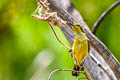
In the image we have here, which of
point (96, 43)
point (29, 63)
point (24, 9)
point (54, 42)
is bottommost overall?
point (29, 63)

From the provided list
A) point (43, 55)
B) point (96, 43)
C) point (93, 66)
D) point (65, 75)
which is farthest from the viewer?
point (43, 55)

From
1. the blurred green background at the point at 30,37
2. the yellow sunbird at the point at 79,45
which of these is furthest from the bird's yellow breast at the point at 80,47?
the blurred green background at the point at 30,37

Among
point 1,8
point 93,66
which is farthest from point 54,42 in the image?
point 93,66

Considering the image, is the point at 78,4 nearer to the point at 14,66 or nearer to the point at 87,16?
the point at 87,16

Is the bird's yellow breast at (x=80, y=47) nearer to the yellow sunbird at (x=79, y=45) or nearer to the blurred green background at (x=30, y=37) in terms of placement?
the yellow sunbird at (x=79, y=45)

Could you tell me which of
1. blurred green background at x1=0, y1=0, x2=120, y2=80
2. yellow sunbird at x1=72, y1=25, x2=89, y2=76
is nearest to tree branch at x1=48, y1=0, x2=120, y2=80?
yellow sunbird at x1=72, y1=25, x2=89, y2=76

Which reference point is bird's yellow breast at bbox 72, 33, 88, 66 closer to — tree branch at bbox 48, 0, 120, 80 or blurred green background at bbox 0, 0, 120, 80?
tree branch at bbox 48, 0, 120, 80

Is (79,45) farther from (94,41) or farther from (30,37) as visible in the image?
(30,37)

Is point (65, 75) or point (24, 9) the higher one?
point (24, 9)

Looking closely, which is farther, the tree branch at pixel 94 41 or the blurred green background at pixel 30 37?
the blurred green background at pixel 30 37
